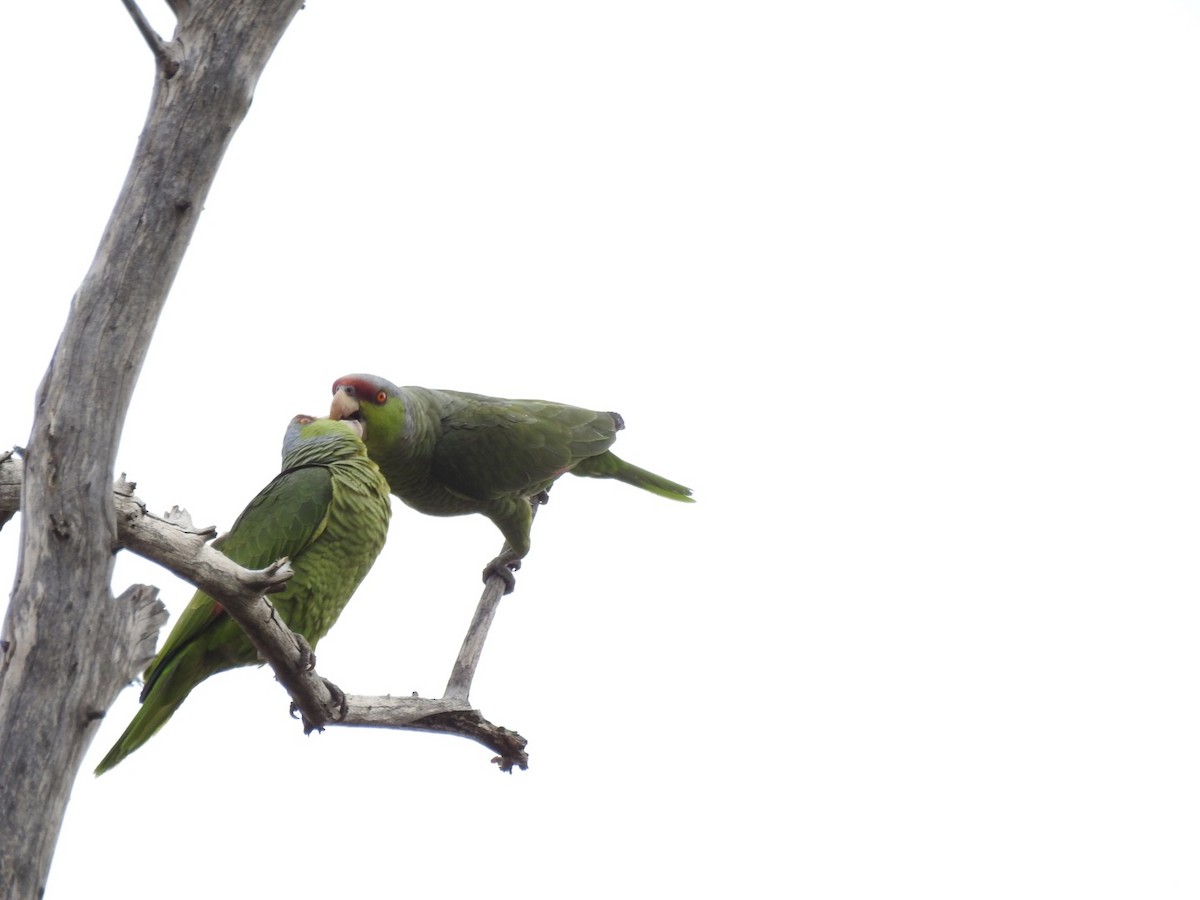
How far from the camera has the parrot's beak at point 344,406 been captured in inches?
179

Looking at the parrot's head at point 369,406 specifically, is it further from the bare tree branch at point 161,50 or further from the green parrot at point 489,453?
the bare tree branch at point 161,50

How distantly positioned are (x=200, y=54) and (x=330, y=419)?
6.34 ft

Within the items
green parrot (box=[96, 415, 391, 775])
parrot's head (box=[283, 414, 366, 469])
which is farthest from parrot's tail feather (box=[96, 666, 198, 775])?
parrot's head (box=[283, 414, 366, 469])

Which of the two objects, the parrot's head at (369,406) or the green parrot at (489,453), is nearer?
the parrot's head at (369,406)

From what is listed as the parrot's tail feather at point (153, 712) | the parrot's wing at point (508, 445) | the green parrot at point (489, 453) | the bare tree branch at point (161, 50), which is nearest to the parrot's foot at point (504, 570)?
the green parrot at point (489, 453)

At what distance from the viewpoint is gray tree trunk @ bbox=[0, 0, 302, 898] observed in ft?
7.52

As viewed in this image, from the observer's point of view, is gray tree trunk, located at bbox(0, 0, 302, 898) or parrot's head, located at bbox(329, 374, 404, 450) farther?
parrot's head, located at bbox(329, 374, 404, 450)

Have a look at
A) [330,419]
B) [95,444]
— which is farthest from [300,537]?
[95,444]

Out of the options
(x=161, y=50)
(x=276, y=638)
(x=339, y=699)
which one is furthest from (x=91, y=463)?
(x=339, y=699)

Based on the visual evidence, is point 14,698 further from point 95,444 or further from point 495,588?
point 495,588

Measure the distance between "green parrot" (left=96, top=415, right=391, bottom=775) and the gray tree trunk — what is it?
2.76ft

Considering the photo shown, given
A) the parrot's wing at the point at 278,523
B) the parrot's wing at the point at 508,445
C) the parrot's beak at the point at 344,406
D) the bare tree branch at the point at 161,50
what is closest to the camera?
the bare tree branch at the point at 161,50

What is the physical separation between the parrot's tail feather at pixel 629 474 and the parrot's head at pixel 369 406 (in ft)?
3.73

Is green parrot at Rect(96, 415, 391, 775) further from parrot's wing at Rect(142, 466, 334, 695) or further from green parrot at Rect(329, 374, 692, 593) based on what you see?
green parrot at Rect(329, 374, 692, 593)
